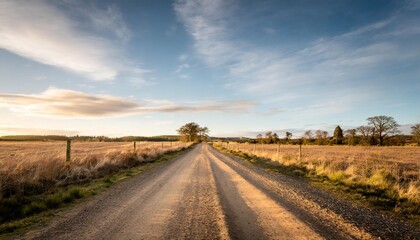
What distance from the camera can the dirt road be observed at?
5.89 meters

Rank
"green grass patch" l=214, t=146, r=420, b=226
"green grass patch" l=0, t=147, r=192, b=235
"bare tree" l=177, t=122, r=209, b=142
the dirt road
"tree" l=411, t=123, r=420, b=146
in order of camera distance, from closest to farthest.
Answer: the dirt road, "green grass patch" l=0, t=147, r=192, b=235, "green grass patch" l=214, t=146, r=420, b=226, "tree" l=411, t=123, r=420, b=146, "bare tree" l=177, t=122, r=209, b=142

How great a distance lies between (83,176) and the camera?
14461mm

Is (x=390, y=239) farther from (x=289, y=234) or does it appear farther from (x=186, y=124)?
(x=186, y=124)

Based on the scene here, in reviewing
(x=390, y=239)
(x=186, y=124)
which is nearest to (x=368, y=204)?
(x=390, y=239)

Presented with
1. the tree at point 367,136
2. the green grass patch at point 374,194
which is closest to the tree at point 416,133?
the tree at point 367,136

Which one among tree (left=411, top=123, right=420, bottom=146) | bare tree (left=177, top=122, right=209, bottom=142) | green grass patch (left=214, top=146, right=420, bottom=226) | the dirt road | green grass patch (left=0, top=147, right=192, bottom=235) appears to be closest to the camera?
the dirt road

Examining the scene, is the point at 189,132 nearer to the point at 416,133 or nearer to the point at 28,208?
the point at 416,133

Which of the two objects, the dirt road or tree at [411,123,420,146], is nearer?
the dirt road

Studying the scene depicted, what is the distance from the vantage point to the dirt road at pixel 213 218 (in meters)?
5.89

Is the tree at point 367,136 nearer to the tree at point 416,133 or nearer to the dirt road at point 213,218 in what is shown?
the tree at point 416,133

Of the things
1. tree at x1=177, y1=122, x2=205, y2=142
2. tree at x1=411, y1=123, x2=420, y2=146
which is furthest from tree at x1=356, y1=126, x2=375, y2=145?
tree at x1=177, y1=122, x2=205, y2=142

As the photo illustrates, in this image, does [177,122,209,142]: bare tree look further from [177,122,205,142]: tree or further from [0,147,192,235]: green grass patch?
[0,147,192,235]: green grass patch

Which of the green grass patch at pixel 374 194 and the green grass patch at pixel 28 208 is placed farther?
the green grass patch at pixel 374 194

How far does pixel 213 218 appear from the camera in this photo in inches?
276
